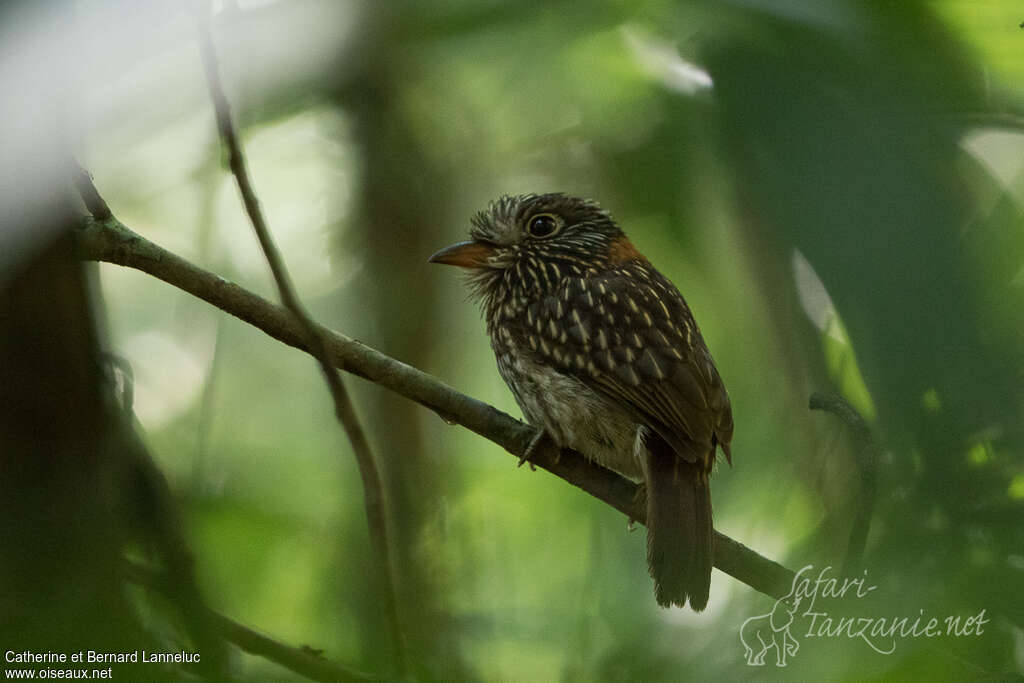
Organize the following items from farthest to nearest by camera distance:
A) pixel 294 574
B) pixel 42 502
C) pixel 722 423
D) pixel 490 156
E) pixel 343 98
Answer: pixel 490 156
pixel 722 423
pixel 343 98
pixel 294 574
pixel 42 502

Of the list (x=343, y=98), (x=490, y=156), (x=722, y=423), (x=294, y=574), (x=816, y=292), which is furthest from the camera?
(x=490, y=156)

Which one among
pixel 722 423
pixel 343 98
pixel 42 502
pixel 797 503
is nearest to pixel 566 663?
pixel 797 503

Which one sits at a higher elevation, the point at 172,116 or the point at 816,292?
the point at 172,116

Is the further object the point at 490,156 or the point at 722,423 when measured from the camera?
the point at 490,156

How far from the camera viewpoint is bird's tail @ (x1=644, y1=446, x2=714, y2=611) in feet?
4.04

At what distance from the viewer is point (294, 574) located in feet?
3.93

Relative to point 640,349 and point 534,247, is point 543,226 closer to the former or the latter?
point 534,247

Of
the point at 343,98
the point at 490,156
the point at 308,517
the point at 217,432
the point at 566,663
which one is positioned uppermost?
the point at 490,156

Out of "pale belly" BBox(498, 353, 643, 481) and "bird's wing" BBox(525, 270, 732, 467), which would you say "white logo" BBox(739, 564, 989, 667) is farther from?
"pale belly" BBox(498, 353, 643, 481)

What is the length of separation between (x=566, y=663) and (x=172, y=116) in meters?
0.87

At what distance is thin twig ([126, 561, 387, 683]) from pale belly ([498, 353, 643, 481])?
1.12 meters

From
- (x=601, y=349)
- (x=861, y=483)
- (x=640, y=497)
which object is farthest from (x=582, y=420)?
(x=861, y=483)

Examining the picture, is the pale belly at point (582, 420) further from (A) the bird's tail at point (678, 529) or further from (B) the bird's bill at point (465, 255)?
(B) the bird's bill at point (465, 255)

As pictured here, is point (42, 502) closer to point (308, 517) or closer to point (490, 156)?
point (308, 517)
